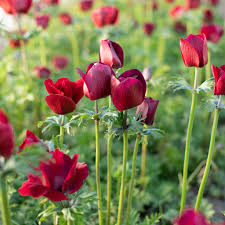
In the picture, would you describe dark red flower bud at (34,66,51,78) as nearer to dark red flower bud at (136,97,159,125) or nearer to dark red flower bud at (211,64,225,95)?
dark red flower bud at (136,97,159,125)

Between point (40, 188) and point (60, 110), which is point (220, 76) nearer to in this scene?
point (60, 110)

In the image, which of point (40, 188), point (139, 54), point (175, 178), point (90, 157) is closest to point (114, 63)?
point (40, 188)

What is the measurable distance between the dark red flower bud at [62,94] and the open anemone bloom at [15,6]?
108cm

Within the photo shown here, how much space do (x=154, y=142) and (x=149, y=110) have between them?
51.2 inches

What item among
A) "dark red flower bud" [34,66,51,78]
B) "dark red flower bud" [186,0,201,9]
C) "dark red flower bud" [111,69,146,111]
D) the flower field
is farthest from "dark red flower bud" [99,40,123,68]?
"dark red flower bud" [186,0,201,9]

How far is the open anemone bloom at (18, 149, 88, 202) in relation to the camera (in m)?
0.70

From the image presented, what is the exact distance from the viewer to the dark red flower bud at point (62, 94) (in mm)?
863

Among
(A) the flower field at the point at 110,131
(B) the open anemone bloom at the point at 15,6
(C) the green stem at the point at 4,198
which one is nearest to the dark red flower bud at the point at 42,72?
(A) the flower field at the point at 110,131

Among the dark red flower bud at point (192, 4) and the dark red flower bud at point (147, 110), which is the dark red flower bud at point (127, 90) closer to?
the dark red flower bud at point (147, 110)

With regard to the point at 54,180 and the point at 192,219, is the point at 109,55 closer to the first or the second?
the point at 54,180

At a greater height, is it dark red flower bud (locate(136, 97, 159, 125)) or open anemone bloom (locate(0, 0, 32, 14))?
open anemone bloom (locate(0, 0, 32, 14))

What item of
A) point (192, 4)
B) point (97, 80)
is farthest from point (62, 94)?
point (192, 4)

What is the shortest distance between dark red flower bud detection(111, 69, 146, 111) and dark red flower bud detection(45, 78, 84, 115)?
0.14 meters

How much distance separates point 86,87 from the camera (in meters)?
0.85
